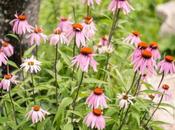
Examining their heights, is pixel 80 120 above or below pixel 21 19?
below

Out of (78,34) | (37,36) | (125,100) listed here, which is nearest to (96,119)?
(125,100)

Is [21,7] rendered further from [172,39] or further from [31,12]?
[172,39]

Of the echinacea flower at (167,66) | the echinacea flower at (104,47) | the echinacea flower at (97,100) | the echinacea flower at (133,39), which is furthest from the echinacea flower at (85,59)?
the echinacea flower at (133,39)

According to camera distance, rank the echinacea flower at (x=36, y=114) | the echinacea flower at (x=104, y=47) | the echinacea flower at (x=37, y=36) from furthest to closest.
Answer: the echinacea flower at (x=104, y=47)
the echinacea flower at (x=37, y=36)
the echinacea flower at (x=36, y=114)

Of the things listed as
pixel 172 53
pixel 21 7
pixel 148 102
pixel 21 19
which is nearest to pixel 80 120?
pixel 148 102

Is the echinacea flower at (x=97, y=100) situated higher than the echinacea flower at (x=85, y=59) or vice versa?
the echinacea flower at (x=85, y=59)

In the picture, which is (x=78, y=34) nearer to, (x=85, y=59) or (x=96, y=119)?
(x=85, y=59)

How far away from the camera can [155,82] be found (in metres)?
4.05

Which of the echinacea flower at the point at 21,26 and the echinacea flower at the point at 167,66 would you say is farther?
the echinacea flower at the point at 21,26

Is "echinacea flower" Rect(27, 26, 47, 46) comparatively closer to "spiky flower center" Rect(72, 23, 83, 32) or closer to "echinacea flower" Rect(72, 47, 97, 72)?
"spiky flower center" Rect(72, 23, 83, 32)

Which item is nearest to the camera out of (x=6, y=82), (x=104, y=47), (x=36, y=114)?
(x=36, y=114)

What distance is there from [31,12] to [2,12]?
0.81 feet

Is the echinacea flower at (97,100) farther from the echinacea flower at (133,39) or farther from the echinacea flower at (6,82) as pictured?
the echinacea flower at (133,39)

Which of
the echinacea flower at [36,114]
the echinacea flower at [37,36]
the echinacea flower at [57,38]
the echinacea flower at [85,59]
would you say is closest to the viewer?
the echinacea flower at [85,59]
